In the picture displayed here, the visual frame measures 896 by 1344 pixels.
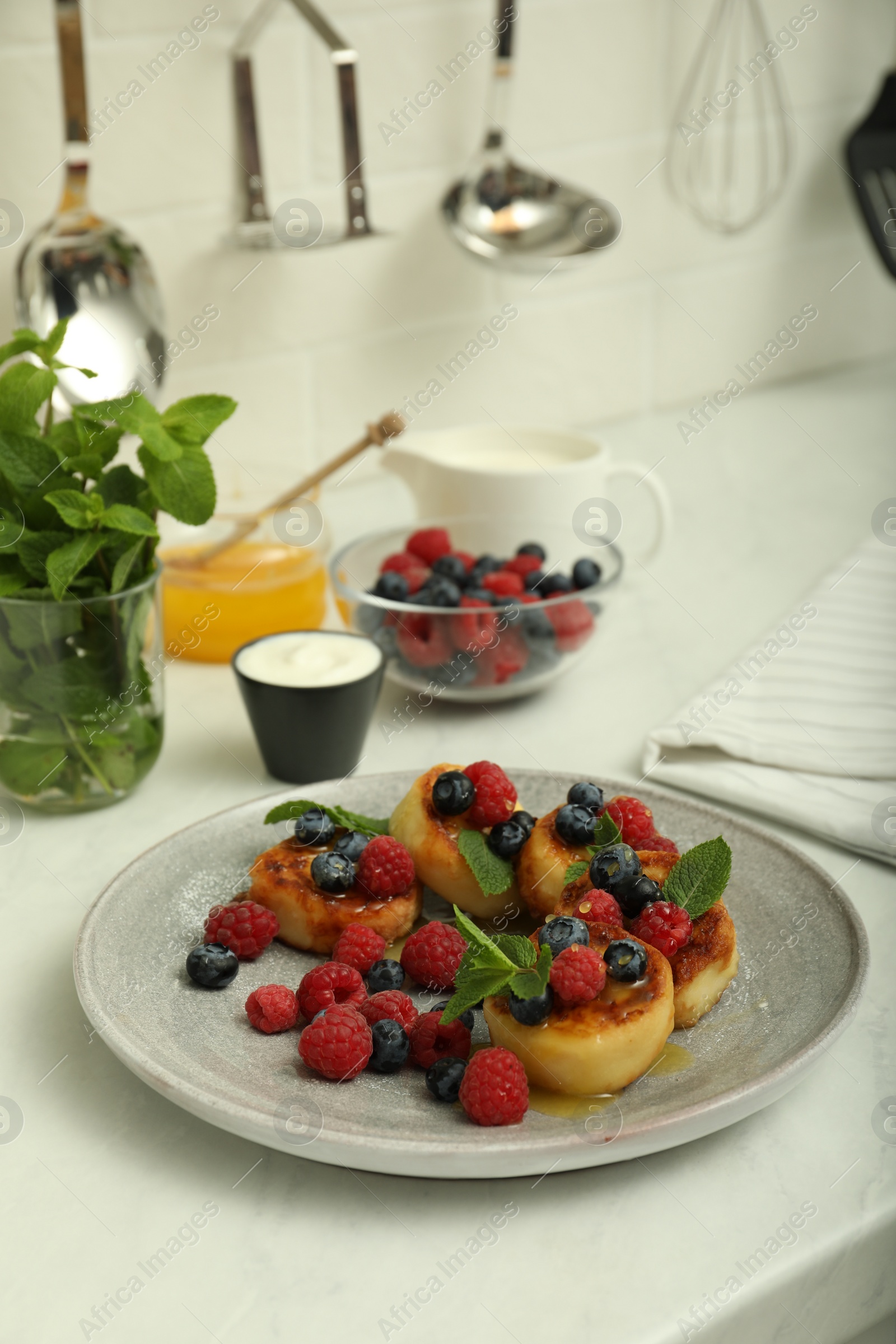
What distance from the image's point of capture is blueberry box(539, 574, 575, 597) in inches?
42.9

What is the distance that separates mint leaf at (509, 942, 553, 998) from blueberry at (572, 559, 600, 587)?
50 cm

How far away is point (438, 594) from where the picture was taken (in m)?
1.04

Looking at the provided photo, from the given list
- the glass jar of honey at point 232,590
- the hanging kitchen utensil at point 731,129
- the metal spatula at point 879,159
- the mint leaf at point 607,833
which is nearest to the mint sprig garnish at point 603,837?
the mint leaf at point 607,833

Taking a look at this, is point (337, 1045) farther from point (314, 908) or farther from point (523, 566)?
point (523, 566)

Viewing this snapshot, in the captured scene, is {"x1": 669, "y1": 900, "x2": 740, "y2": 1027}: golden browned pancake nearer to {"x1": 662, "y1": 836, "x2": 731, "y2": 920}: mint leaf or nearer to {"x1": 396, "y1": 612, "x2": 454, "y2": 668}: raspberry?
{"x1": 662, "y1": 836, "x2": 731, "y2": 920}: mint leaf

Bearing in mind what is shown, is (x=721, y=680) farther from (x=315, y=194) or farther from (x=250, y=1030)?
(x=315, y=194)

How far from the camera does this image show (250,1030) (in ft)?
2.31

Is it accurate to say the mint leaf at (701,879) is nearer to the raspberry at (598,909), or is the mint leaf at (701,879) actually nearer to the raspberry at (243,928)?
the raspberry at (598,909)

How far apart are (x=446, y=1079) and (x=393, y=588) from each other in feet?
1.67

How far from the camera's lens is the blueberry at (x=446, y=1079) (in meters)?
0.64

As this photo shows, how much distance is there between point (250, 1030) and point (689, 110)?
139 centimetres

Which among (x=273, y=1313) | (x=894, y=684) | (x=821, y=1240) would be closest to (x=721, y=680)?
(x=894, y=684)

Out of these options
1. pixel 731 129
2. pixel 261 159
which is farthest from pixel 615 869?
pixel 731 129

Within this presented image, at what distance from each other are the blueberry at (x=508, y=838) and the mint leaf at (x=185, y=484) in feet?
0.93
